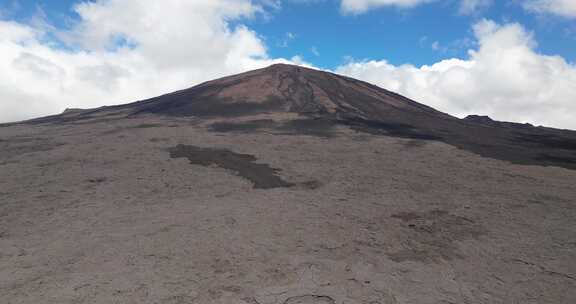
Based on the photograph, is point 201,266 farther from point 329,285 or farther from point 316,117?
point 316,117

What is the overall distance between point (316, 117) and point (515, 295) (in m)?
19.3

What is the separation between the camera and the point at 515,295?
6152 millimetres

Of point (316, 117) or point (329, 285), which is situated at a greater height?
point (316, 117)

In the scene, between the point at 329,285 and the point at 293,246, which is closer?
the point at 329,285

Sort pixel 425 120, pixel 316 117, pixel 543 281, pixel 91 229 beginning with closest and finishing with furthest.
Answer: pixel 543 281 → pixel 91 229 → pixel 316 117 → pixel 425 120

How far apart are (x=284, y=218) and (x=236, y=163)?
19.4ft

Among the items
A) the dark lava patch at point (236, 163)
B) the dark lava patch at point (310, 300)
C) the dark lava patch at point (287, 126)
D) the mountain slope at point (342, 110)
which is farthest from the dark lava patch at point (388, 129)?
the dark lava patch at point (310, 300)

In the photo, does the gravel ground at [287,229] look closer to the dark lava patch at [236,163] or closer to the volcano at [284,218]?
the volcano at [284,218]

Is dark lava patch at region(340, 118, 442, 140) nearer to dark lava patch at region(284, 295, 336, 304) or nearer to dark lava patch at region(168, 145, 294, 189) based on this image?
dark lava patch at region(168, 145, 294, 189)

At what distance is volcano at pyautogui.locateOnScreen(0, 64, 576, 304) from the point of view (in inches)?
252

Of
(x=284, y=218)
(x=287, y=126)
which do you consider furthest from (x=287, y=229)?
(x=287, y=126)

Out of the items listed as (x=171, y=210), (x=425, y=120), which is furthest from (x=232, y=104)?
(x=171, y=210)

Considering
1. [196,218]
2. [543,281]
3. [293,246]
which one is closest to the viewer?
[543,281]

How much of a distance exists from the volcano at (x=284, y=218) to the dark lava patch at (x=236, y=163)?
0.08 metres
